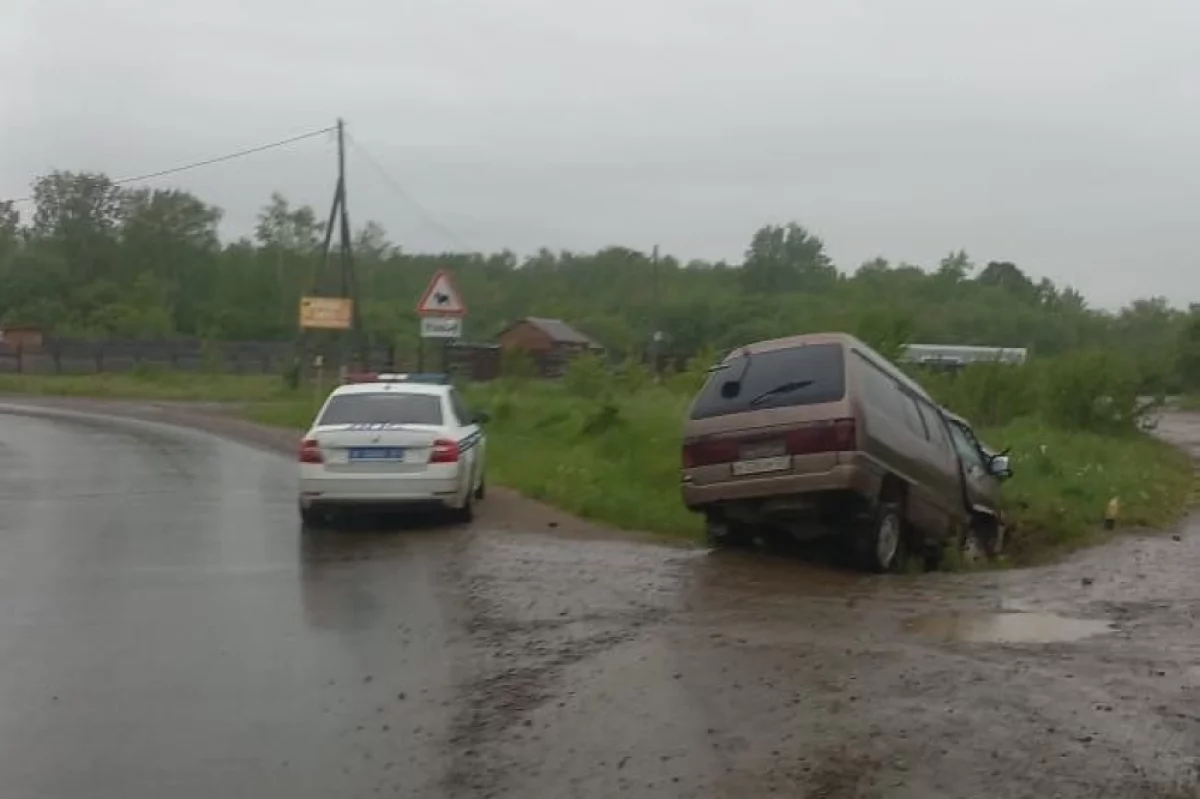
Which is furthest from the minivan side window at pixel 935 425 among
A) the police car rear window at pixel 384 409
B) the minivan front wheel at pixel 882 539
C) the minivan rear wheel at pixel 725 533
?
the police car rear window at pixel 384 409

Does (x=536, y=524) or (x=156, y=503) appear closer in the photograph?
(x=536, y=524)

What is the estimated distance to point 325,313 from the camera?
40.4 m

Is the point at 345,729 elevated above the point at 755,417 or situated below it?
below

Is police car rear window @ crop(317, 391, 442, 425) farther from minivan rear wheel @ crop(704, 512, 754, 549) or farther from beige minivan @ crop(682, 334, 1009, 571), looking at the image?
beige minivan @ crop(682, 334, 1009, 571)

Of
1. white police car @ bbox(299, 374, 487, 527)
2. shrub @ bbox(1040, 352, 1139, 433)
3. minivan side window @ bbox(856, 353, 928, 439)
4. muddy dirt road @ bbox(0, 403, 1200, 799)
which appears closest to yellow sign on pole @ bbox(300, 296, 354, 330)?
shrub @ bbox(1040, 352, 1139, 433)

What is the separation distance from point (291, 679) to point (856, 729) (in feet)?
10.4

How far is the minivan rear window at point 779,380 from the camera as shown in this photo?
1220 cm

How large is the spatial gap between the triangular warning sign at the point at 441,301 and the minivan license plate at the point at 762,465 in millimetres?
13011

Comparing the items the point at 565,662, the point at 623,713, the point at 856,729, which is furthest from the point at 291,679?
the point at 856,729

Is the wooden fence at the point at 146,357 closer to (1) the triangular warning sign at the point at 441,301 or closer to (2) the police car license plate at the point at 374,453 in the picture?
(1) the triangular warning sign at the point at 441,301

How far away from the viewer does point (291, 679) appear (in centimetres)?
845

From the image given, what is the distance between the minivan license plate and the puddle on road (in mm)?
2305

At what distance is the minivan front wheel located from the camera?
12.3 m

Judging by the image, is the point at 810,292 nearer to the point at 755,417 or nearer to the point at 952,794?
the point at 755,417
